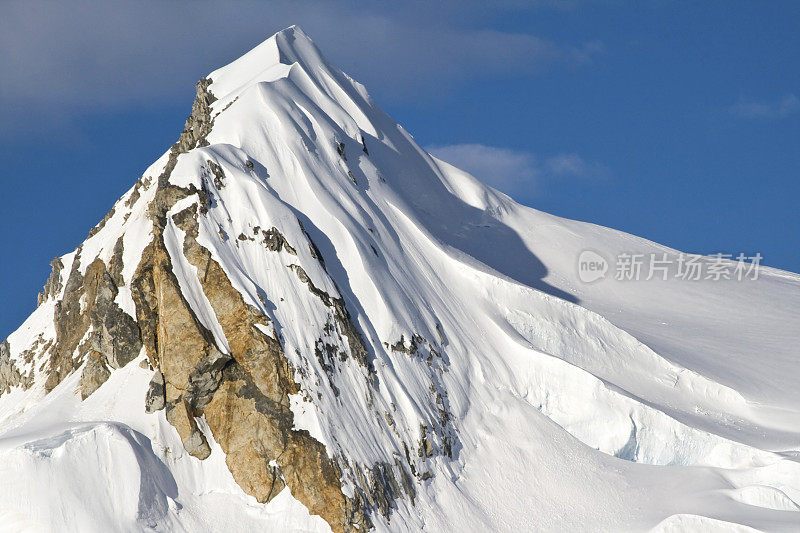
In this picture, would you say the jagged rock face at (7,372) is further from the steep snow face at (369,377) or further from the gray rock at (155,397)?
the gray rock at (155,397)

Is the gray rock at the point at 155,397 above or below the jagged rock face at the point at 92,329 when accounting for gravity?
below

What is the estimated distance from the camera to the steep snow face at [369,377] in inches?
1660

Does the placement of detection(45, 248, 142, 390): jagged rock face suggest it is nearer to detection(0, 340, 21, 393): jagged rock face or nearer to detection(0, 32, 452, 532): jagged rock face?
detection(0, 32, 452, 532): jagged rock face


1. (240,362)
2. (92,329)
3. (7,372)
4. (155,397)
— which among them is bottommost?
(155,397)

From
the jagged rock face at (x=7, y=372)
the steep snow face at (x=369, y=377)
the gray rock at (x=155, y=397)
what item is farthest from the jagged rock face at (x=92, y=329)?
the jagged rock face at (x=7, y=372)

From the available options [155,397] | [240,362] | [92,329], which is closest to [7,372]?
[92,329]

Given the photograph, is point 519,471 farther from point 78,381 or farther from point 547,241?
point 547,241

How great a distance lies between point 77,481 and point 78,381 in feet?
25.6

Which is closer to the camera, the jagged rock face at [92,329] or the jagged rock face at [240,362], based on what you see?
the jagged rock face at [240,362]

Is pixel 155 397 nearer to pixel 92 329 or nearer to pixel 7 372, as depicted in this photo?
pixel 92 329

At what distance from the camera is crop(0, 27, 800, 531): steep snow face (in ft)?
138

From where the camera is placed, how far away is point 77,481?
3966cm

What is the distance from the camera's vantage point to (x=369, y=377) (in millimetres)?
47562

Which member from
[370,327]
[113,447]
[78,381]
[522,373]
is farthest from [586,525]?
[78,381]
